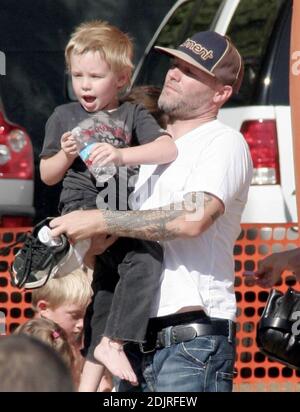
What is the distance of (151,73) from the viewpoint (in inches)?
343

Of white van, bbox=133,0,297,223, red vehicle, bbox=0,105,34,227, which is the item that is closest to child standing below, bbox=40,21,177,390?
white van, bbox=133,0,297,223

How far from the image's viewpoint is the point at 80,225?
13.7 feet

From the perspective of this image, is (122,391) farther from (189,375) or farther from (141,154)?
(141,154)

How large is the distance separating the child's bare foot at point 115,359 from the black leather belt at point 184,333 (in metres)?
0.08

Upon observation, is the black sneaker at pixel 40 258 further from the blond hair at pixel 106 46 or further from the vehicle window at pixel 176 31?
the vehicle window at pixel 176 31

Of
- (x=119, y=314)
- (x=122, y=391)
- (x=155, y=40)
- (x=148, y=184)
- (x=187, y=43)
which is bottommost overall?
(x=122, y=391)

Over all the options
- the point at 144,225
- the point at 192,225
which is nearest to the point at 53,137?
A: the point at 144,225

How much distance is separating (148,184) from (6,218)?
10.5 feet

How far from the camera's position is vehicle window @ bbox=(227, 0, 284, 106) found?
7090 millimetres

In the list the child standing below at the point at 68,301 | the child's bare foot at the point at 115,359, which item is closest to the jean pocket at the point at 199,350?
the child's bare foot at the point at 115,359

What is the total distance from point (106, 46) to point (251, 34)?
3.21 metres

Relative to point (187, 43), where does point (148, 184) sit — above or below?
below

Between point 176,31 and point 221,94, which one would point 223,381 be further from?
point 176,31
